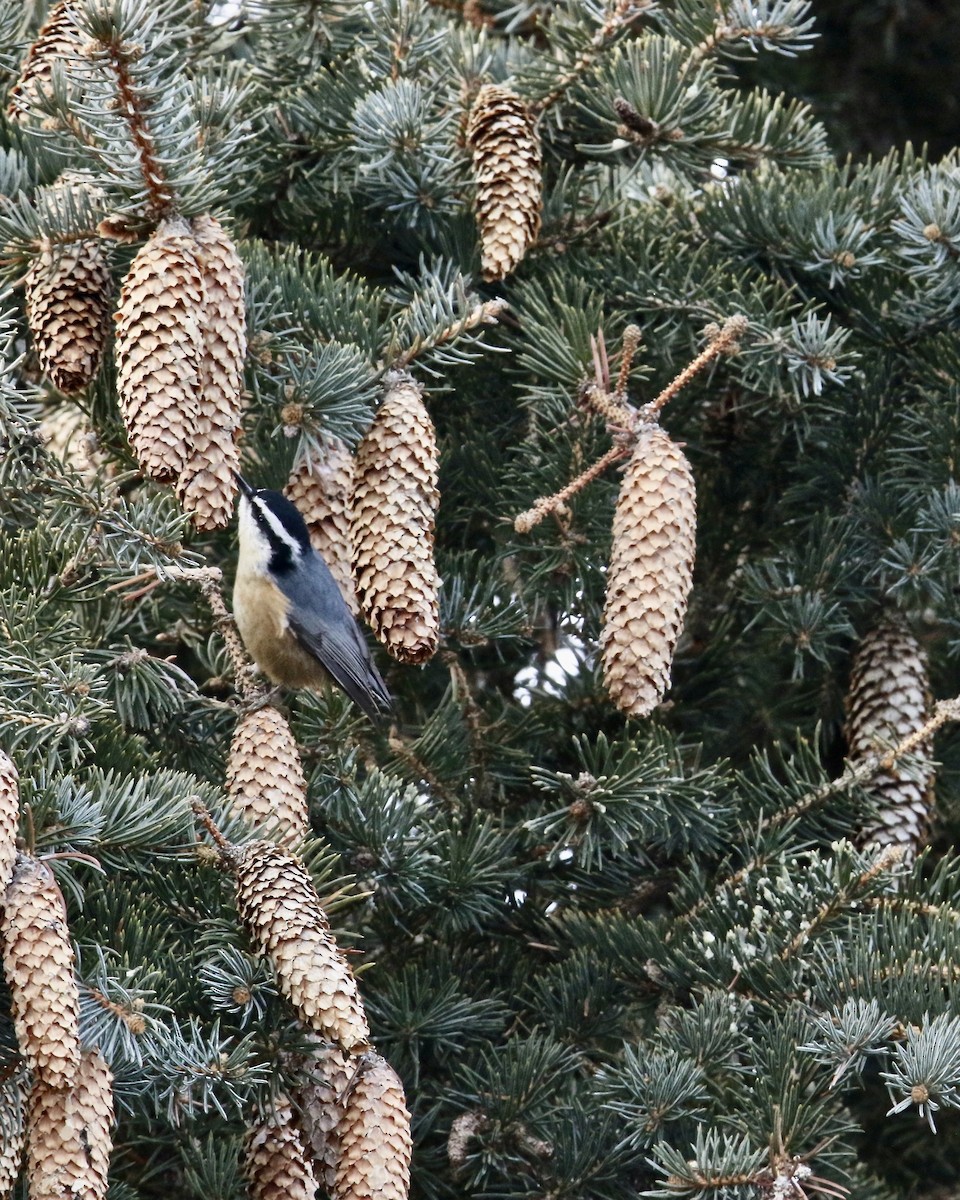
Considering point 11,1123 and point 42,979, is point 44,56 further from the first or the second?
point 11,1123

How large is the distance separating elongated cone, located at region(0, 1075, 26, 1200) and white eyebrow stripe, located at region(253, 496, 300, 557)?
1.00 m

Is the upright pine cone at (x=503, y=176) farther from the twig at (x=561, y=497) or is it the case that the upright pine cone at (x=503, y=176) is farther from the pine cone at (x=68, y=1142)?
the pine cone at (x=68, y=1142)

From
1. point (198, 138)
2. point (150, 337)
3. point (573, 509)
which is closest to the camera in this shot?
point (150, 337)

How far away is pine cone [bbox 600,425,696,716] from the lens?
205cm

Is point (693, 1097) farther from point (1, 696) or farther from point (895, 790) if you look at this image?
point (1, 696)

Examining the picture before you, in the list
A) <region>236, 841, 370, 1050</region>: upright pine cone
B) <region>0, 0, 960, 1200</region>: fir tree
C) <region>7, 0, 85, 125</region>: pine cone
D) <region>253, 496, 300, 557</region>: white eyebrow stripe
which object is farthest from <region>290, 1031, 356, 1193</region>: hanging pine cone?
<region>7, 0, 85, 125</region>: pine cone

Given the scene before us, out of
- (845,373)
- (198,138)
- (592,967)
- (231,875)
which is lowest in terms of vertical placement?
(592,967)

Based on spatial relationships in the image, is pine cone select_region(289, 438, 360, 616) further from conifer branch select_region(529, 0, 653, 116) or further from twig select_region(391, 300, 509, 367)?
conifer branch select_region(529, 0, 653, 116)

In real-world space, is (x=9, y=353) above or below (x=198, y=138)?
below

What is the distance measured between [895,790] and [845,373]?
0.64 m

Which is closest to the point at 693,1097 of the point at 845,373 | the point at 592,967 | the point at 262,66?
the point at 592,967

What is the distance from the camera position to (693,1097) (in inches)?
75.4

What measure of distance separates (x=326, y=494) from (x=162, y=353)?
0.44 meters

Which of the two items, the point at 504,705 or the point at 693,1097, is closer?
the point at 693,1097
